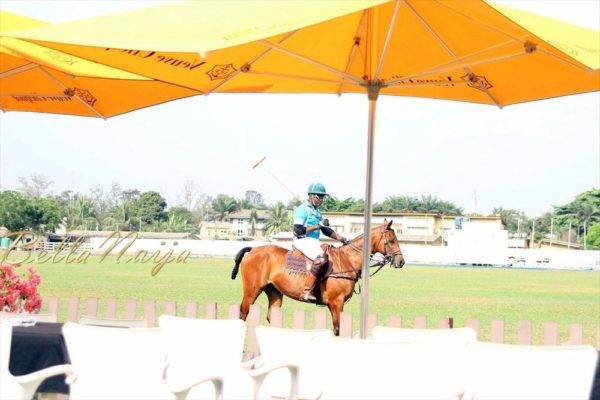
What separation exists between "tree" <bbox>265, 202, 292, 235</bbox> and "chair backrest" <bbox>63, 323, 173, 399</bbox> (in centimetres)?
11828

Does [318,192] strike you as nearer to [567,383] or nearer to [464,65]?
[464,65]

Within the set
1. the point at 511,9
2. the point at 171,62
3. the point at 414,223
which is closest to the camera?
the point at 511,9

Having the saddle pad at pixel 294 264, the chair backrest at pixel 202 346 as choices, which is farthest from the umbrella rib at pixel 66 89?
the saddle pad at pixel 294 264

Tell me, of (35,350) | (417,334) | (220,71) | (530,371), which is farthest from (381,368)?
(220,71)

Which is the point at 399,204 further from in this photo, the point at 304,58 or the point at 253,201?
the point at 304,58

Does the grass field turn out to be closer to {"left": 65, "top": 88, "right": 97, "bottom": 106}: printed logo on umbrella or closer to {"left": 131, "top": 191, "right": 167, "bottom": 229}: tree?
{"left": 65, "top": 88, "right": 97, "bottom": 106}: printed logo on umbrella

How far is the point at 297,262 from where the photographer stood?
13.2 m

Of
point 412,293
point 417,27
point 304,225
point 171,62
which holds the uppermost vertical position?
point 417,27

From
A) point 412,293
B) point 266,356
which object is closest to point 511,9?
point 266,356

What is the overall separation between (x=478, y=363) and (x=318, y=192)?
29.3 ft

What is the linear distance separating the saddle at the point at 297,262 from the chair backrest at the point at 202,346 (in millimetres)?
7988

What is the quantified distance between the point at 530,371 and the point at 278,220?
125 meters

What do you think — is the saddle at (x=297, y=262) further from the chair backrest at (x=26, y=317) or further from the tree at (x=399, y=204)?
the tree at (x=399, y=204)

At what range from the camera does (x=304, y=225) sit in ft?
41.7
